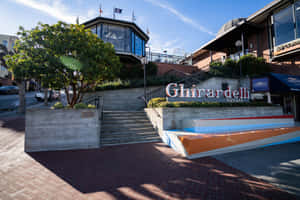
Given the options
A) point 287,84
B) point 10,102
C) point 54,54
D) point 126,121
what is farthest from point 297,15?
point 10,102

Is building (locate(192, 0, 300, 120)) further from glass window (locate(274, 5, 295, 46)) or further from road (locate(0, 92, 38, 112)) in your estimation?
road (locate(0, 92, 38, 112))

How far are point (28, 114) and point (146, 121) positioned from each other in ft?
18.2

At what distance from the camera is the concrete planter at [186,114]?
7152mm

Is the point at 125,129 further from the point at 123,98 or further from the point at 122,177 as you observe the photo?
the point at 123,98

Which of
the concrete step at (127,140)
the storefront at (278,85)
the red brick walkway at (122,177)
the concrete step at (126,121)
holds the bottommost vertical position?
the red brick walkway at (122,177)

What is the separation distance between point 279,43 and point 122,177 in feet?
56.9

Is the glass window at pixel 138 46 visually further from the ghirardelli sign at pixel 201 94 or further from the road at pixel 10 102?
the road at pixel 10 102

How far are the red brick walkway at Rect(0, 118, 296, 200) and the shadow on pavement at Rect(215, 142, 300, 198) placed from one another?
335mm

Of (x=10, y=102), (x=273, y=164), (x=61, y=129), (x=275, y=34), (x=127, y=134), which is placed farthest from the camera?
(x=10, y=102)

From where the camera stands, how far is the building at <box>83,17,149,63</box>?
53.6ft

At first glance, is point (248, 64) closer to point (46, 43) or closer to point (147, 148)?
point (147, 148)

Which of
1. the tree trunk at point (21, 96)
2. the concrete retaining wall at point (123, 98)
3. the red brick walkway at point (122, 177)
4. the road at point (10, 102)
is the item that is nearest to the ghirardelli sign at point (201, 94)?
the red brick walkway at point (122, 177)

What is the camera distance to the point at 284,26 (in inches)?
509

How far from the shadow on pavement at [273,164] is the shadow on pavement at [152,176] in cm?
33
